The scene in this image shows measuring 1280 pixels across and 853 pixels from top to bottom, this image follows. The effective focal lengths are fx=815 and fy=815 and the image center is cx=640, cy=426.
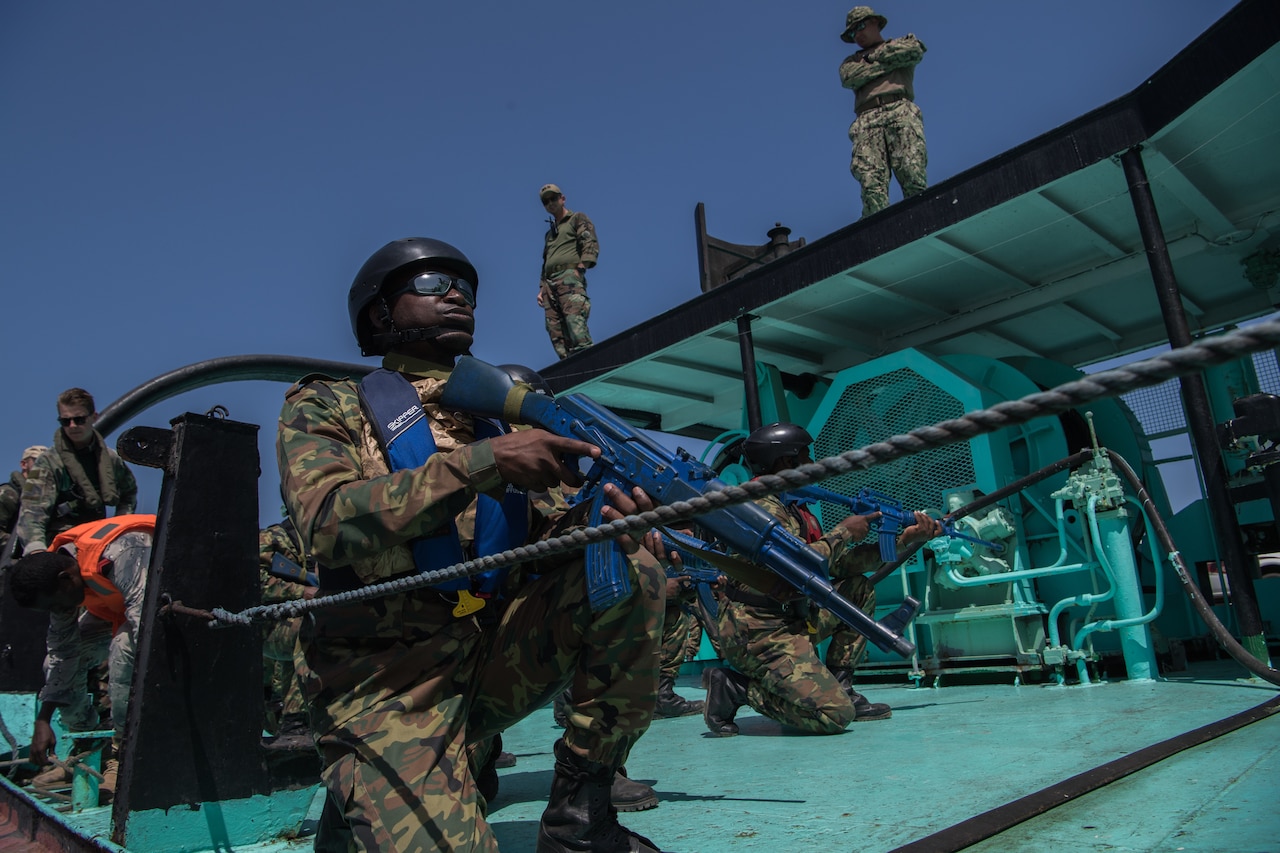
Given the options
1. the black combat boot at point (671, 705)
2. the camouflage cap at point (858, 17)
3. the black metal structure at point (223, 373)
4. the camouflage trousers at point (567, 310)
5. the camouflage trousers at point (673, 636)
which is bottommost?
the black combat boot at point (671, 705)

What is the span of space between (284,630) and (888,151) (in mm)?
5838

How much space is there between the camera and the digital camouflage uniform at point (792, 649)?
4043 mm

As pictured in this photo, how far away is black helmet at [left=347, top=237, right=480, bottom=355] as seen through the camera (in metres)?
2.26

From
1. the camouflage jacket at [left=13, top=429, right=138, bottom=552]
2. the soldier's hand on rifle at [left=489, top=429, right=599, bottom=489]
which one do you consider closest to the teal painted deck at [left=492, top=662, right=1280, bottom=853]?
the soldier's hand on rifle at [left=489, top=429, right=599, bottom=489]

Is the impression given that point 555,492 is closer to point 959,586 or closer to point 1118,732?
point 1118,732

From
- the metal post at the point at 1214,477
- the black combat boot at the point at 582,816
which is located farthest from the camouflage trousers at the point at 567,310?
the black combat boot at the point at 582,816

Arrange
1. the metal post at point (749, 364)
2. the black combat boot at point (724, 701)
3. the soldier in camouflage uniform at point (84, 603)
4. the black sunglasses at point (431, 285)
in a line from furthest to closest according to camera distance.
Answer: the metal post at point (749, 364)
the black combat boot at point (724, 701)
the soldier in camouflage uniform at point (84, 603)
the black sunglasses at point (431, 285)

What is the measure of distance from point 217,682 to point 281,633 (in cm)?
270

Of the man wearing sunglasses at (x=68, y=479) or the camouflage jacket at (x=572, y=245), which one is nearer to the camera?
the man wearing sunglasses at (x=68, y=479)

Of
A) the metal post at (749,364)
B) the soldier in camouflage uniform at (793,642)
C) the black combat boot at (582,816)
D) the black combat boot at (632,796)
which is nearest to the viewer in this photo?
the black combat boot at (582,816)

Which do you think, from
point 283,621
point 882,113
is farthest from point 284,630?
point 882,113

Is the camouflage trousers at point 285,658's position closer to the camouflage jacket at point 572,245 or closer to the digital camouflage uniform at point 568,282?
the digital camouflage uniform at point 568,282

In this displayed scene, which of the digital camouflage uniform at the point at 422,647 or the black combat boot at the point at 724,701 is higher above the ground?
the digital camouflage uniform at the point at 422,647

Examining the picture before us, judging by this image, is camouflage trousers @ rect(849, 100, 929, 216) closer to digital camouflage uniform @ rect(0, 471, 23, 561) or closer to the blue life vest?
the blue life vest
